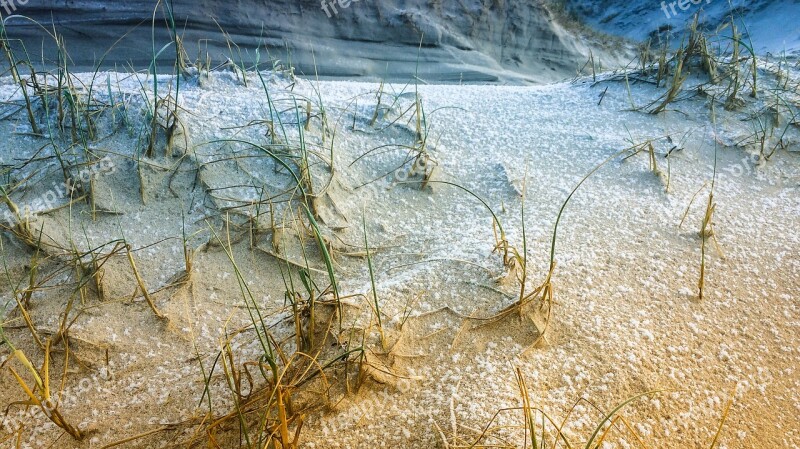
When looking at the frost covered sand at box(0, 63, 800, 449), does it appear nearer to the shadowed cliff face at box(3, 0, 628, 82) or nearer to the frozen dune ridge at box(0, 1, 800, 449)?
the frozen dune ridge at box(0, 1, 800, 449)

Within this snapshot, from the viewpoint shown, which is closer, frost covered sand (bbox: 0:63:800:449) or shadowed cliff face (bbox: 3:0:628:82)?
frost covered sand (bbox: 0:63:800:449)

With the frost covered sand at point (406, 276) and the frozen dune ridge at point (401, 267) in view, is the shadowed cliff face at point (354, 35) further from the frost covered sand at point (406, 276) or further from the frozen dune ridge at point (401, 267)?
the frost covered sand at point (406, 276)

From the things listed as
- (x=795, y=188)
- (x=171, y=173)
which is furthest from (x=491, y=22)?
(x=171, y=173)

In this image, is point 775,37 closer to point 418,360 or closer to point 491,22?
point 491,22

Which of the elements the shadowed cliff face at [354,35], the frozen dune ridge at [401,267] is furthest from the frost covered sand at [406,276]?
the shadowed cliff face at [354,35]

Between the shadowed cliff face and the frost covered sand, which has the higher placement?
the shadowed cliff face

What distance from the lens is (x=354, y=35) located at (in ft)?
18.3

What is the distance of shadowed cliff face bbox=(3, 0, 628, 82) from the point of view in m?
4.70

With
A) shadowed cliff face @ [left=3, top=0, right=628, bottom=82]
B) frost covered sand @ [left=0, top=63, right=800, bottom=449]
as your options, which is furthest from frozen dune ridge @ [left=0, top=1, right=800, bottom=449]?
shadowed cliff face @ [left=3, top=0, right=628, bottom=82]

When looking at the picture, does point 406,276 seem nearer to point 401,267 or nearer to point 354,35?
point 401,267

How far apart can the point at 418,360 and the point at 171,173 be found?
1.12m

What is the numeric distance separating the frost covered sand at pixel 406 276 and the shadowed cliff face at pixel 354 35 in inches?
114

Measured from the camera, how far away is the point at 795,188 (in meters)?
1.89

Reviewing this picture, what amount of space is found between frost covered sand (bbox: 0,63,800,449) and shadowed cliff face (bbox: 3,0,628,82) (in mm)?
2893
